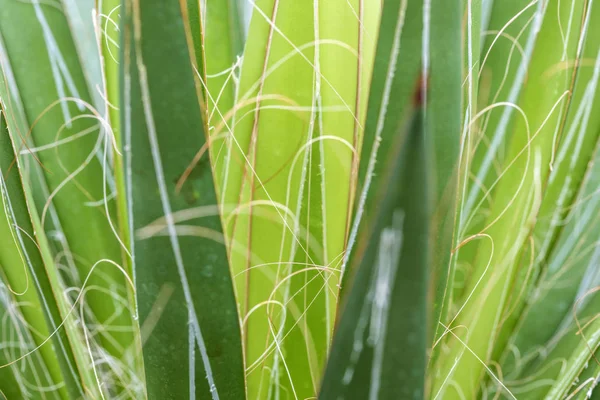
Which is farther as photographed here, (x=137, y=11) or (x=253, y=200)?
(x=253, y=200)

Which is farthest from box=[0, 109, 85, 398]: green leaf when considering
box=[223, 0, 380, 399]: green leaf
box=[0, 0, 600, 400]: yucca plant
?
box=[223, 0, 380, 399]: green leaf

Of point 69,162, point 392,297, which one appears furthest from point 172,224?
point 69,162

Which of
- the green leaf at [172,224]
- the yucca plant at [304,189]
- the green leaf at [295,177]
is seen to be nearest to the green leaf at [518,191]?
the yucca plant at [304,189]

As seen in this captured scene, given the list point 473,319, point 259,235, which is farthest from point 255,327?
point 473,319

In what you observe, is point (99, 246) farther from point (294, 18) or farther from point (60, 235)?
point (294, 18)

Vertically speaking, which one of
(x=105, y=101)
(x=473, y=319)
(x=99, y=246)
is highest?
(x=105, y=101)

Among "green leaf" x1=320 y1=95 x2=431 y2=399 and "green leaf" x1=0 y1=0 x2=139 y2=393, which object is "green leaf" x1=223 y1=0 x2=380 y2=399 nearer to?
"green leaf" x1=0 y1=0 x2=139 y2=393

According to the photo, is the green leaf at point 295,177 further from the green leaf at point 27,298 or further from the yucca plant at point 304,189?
the green leaf at point 27,298

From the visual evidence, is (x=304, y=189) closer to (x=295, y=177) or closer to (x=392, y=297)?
(x=295, y=177)
